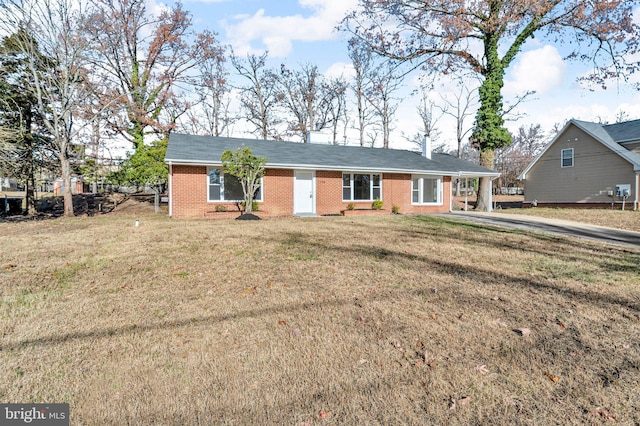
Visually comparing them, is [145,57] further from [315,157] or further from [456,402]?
[456,402]

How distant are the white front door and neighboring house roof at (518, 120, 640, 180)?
18.3 meters

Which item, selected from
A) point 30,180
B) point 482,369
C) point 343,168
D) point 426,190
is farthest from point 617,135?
point 30,180

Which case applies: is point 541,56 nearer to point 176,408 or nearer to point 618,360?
point 618,360

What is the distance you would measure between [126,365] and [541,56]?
975 inches

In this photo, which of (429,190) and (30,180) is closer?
(30,180)

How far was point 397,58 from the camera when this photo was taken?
19.7 meters

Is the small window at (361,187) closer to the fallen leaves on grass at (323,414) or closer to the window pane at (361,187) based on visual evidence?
the window pane at (361,187)

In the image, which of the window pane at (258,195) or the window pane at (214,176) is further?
the window pane at (258,195)

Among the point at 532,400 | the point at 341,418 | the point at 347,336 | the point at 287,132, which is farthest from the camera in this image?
the point at 287,132

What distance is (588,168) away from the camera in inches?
862

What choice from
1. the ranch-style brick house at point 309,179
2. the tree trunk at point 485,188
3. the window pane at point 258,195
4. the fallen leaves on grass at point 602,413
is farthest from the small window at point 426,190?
the fallen leaves on grass at point 602,413

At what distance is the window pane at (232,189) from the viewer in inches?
594

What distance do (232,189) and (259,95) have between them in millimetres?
19992

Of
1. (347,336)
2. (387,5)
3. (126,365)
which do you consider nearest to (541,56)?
(387,5)
